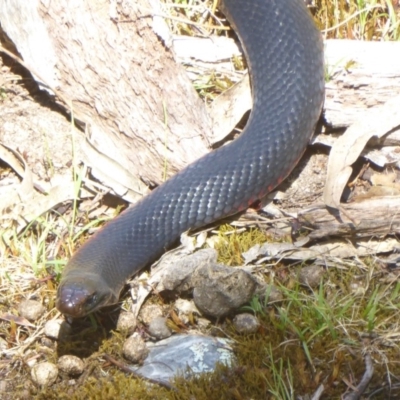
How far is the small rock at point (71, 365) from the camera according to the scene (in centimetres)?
379

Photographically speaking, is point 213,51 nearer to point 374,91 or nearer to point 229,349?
point 374,91

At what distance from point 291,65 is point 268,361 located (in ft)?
6.38

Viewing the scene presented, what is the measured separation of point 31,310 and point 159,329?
0.73 metres

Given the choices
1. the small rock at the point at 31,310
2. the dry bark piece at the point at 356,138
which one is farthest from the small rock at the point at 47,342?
the dry bark piece at the point at 356,138

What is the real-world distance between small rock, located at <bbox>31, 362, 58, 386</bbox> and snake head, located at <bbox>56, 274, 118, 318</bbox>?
293 millimetres

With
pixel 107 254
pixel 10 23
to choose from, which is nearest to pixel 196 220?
pixel 107 254

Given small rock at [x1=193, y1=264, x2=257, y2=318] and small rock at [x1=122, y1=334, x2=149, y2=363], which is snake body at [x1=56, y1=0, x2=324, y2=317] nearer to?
small rock at [x1=122, y1=334, x2=149, y2=363]

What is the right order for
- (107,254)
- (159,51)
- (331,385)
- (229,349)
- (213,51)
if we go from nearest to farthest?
(331,385) → (229,349) → (107,254) → (159,51) → (213,51)

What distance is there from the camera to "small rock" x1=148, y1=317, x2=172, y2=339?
3914mm

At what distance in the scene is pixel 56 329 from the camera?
400 cm

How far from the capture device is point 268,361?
365 centimetres

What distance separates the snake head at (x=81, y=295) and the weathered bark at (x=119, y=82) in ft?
3.30

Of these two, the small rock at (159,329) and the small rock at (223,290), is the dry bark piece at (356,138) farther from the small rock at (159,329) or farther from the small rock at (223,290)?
the small rock at (159,329)

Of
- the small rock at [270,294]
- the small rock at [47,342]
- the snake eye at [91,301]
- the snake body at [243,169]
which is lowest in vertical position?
the small rock at [47,342]
